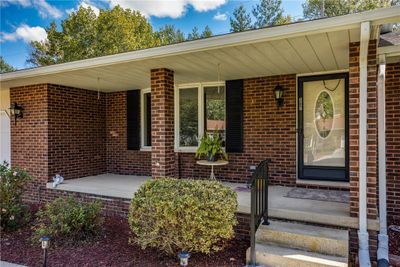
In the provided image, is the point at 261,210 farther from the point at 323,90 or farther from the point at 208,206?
the point at 323,90

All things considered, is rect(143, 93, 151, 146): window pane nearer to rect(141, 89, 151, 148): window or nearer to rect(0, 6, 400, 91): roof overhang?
rect(141, 89, 151, 148): window

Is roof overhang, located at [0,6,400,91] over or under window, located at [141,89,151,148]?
over

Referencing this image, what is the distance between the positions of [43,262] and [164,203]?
165 centimetres

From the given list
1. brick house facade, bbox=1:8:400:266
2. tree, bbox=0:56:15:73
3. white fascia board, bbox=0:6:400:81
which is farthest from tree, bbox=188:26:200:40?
white fascia board, bbox=0:6:400:81

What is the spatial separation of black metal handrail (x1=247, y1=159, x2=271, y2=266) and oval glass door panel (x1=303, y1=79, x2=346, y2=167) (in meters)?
2.15

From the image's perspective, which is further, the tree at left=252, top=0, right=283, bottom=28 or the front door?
the tree at left=252, top=0, right=283, bottom=28

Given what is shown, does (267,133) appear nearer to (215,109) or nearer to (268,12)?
(215,109)

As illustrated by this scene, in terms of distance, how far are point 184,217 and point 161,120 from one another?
2.21m

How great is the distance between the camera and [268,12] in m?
18.0

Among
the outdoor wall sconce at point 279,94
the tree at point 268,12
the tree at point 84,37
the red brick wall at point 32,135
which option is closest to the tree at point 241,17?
the tree at point 268,12

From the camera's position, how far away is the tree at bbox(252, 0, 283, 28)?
1780cm

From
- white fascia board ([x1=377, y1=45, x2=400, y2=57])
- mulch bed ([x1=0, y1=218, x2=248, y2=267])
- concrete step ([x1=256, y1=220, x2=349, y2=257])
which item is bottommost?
mulch bed ([x1=0, y1=218, x2=248, y2=267])

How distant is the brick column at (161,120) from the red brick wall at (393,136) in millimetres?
3554

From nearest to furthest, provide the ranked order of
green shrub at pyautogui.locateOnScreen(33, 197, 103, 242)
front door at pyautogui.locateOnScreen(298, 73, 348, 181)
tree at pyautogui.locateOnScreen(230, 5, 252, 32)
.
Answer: green shrub at pyautogui.locateOnScreen(33, 197, 103, 242) → front door at pyautogui.locateOnScreen(298, 73, 348, 181) → tree at pyautogui.locateOnScreen(230, 5, 252, 32)
